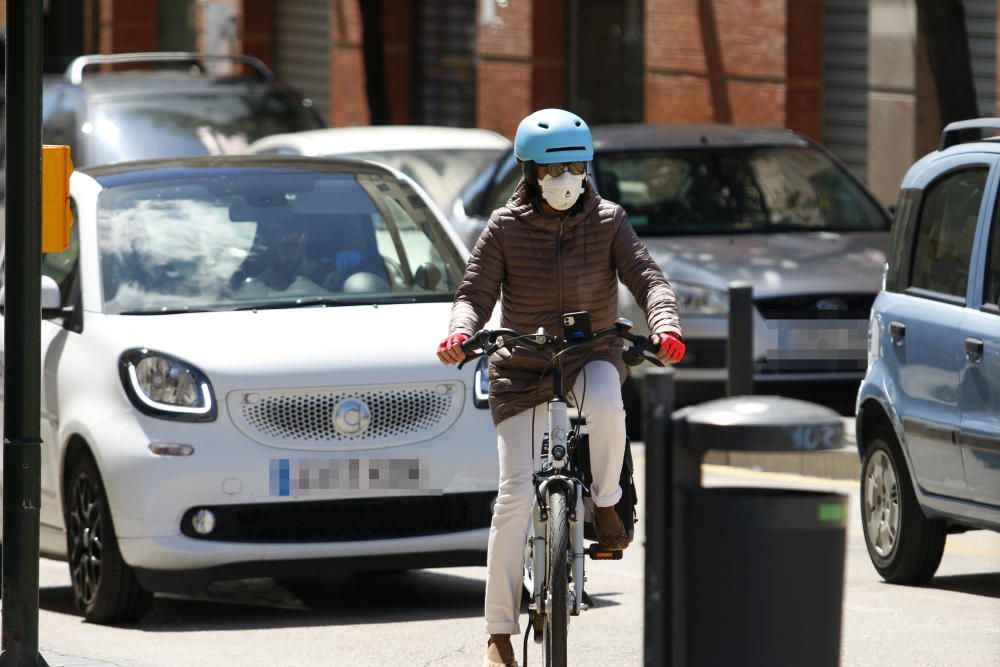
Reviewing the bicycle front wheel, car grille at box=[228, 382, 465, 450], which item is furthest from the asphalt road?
the bicycle front wheel

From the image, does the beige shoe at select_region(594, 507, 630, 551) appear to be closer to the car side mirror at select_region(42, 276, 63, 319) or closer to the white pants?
the white pants

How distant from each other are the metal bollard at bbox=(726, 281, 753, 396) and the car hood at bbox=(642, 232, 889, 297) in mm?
1203

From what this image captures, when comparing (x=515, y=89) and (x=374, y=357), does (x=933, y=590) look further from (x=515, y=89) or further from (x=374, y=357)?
(x=515, y=89)

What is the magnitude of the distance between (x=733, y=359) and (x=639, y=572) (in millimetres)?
2324

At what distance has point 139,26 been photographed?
3588cm

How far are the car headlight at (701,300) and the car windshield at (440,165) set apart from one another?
331 centimetres

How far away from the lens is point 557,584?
593 cm

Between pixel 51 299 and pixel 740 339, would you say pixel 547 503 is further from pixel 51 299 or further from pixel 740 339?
pixel 740 339

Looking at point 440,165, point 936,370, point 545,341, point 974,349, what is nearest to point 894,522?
point 936,370

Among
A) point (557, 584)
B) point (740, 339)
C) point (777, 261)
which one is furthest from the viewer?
point (777, 261)

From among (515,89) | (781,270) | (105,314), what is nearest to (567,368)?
(105,314)

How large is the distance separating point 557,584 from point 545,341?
2.17 feet

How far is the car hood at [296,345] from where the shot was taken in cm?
780

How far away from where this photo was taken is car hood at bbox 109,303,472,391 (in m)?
7.80
